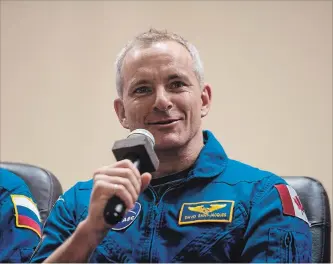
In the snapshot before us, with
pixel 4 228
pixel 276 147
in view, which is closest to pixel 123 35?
pixel 276 147

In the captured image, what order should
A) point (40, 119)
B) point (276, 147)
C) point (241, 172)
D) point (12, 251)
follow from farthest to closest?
1. point (40, 119)
2. point (276, 147)
3. point (12, 251)
4. point (241, 172)

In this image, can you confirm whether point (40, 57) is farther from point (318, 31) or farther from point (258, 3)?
point (318, 31)

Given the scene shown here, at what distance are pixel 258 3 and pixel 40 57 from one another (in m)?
1.17

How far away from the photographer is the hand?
2.79 ft

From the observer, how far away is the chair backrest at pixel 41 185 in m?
1.78

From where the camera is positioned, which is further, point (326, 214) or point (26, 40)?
point (26, 40)

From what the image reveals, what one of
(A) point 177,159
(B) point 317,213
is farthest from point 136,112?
(B) point 317,213

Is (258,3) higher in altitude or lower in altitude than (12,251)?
higher

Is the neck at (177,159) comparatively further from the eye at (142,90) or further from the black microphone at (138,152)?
the black microphone at (138,152)

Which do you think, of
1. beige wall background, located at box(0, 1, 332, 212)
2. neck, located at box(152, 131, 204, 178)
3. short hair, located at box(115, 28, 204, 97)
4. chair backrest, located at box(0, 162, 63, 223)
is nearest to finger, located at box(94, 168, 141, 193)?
neck, located at box(152, 131, 204, 178)

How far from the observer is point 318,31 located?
242 cm

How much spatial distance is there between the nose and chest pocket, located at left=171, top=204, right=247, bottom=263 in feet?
1.05

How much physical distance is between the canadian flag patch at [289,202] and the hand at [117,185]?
40 centimetres

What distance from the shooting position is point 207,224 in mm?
1191
